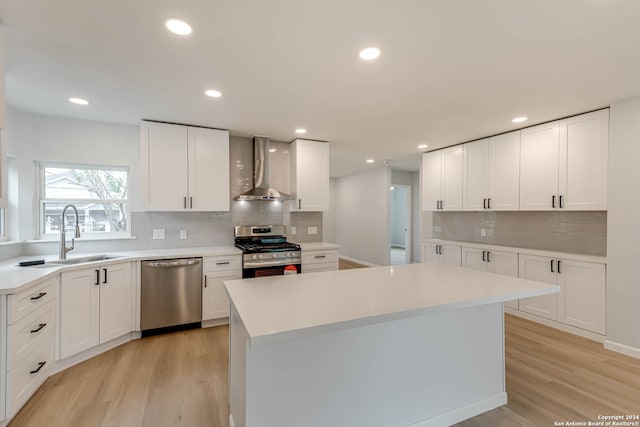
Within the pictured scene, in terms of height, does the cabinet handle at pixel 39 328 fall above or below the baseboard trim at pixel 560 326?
above

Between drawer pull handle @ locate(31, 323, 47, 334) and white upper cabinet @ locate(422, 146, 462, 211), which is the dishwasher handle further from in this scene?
white upper cabinet @ locate(422, 146, 462, 211)

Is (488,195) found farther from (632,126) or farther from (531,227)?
(632,126)

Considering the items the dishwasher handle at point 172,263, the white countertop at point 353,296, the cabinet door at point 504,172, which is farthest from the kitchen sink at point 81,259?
the cabinet door at point 504,172

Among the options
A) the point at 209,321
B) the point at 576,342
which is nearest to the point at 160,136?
the point at 209,321

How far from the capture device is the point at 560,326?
3340mm

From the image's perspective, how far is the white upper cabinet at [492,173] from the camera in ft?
12.4

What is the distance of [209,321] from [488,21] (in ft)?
12.6

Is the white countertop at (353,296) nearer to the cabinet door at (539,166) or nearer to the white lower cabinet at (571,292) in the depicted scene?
the white lower cabinet at (571,292)

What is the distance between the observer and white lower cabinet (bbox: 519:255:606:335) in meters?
3.01

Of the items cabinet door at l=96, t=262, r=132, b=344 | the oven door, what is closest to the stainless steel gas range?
the oven door

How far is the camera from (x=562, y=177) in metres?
3.28

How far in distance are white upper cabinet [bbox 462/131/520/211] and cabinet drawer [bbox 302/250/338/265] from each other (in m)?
2.20

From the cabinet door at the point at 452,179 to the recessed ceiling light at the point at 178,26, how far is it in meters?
4.10

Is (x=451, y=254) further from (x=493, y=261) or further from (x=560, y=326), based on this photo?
(x=560, y=326)
